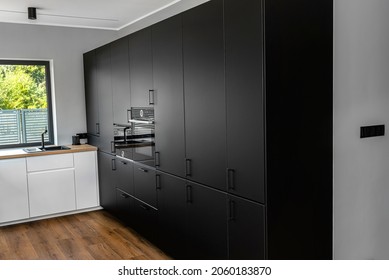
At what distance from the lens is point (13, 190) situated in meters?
4.39

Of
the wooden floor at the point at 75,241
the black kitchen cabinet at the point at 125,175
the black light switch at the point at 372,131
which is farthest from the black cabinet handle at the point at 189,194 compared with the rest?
the black light switch at the point at 372,131

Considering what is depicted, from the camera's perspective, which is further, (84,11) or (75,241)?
(84,11)

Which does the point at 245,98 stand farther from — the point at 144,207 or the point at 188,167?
the point at 144,207

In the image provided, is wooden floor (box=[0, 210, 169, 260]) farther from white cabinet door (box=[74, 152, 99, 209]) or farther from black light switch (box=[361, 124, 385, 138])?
black light switch (box=[361, 124, 385, 138])

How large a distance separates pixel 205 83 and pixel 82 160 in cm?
260

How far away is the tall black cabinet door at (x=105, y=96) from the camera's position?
14.4ft

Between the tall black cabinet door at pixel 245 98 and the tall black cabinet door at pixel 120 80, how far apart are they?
1688mm

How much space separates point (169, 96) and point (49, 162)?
212cm

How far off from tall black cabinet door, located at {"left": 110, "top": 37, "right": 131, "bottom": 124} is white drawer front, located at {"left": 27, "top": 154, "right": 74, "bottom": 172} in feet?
2.80

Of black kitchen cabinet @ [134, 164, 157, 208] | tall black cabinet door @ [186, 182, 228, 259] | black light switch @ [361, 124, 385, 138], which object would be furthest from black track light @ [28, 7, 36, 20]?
black light switch @ [361, 124, 385, 138]

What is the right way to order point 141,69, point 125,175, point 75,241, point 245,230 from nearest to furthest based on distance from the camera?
point 245,230
point 141,69
point 75,241
point 125,175

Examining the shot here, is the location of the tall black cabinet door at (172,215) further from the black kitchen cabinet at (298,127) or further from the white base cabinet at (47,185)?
the white base cabinet at (47,185)

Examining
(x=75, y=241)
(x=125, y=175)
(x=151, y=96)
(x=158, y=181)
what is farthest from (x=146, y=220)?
(x=151, y=96)

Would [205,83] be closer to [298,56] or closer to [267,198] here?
[298,56]
